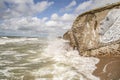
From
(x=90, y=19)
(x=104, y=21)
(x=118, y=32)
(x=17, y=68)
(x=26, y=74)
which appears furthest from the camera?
(x=90, y=19)

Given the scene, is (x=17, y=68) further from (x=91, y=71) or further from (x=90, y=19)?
(x=90, y=19)

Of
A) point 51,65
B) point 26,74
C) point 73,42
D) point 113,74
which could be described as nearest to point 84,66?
point 51,65

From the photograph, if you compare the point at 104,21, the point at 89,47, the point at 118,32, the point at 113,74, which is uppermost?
the point at 104,21

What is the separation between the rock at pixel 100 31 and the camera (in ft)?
43.2

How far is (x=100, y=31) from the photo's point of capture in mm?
14281

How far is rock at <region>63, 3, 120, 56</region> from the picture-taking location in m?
13.2

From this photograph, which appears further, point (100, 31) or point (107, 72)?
point (100, 31)

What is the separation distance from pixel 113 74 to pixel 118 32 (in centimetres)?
466

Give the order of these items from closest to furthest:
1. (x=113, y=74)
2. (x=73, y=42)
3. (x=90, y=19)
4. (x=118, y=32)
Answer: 1. (x=113, y=74)
2. (x=118, y=32)
3. (x=90, y=19)
4. (x=73, y=42)

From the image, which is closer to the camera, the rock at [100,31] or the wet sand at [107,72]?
the wet sand at [107,72]

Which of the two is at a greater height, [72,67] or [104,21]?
[104,21]

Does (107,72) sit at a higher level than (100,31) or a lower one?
lower

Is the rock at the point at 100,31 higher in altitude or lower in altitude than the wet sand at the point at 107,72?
higher

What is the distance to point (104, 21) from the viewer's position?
14.3m
